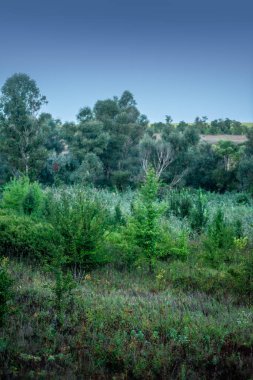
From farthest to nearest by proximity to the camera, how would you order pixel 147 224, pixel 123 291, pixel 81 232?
pixel 147 224 → pixel 81 232 → pixel 123 291

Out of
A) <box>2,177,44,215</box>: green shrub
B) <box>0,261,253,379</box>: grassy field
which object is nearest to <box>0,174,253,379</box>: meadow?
<box>0,261,253,379</box>: grassy field

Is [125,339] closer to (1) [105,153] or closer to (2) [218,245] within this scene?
(2) [218,245]

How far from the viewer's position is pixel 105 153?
50.2m

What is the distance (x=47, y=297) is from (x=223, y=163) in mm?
41115

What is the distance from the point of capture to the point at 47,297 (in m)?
7.92

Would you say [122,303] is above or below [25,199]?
below

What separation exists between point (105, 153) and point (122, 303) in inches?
1696

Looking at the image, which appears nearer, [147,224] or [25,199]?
[147,224]

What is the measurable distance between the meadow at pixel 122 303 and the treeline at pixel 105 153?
2837cm

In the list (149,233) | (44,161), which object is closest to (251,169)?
(44,161)

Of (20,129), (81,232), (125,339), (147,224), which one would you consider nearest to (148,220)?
(147,224)

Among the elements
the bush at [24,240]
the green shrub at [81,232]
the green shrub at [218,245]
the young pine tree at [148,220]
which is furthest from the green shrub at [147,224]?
the bush at [24,240]

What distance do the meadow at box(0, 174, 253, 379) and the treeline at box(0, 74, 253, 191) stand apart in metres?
28.4

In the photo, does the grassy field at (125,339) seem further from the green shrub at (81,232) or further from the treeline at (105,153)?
the treeline at (105,153)
